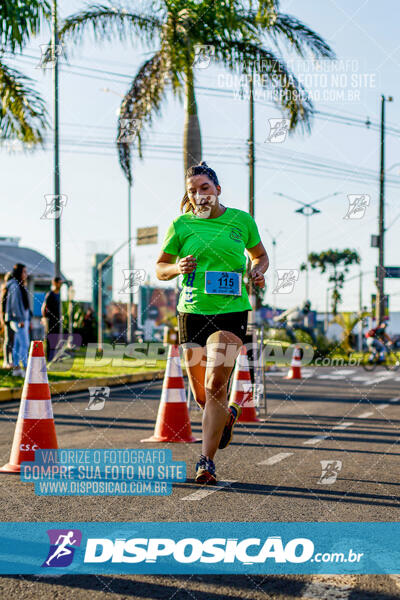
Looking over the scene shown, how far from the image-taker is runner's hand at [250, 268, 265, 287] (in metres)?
4.70

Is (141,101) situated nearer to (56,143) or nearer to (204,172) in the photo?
(56,143)

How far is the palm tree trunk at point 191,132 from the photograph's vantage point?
1580 centimetres

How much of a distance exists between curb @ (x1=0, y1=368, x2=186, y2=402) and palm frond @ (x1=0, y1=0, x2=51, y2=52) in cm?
566

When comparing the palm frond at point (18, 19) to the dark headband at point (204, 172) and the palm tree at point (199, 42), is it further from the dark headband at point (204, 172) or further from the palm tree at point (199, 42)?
the dark headband at point (204, 172)

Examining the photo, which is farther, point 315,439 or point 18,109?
point 18,109

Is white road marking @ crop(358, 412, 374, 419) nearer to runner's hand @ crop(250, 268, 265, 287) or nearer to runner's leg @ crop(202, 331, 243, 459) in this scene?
runner's leg @ crop(202, 331, 243, 459)

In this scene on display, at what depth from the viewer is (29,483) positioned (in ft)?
16.0

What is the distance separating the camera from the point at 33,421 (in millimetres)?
5387

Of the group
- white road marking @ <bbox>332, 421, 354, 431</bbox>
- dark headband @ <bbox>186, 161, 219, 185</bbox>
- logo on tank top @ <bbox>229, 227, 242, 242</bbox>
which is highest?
dark headband @ <bbox>186, 161, 219, 185</bbox>

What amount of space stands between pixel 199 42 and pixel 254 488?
1209 cm

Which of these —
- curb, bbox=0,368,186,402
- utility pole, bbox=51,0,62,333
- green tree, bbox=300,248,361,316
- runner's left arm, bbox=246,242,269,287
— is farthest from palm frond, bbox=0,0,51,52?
green tree, bbox=300,248,361,316

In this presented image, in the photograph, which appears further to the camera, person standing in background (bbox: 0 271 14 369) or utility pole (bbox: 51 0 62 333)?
utility pole (bbox: 51 0 62 333)

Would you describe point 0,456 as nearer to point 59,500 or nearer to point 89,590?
point 59,500

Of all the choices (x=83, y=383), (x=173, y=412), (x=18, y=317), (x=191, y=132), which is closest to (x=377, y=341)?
(x=191, y=132)
